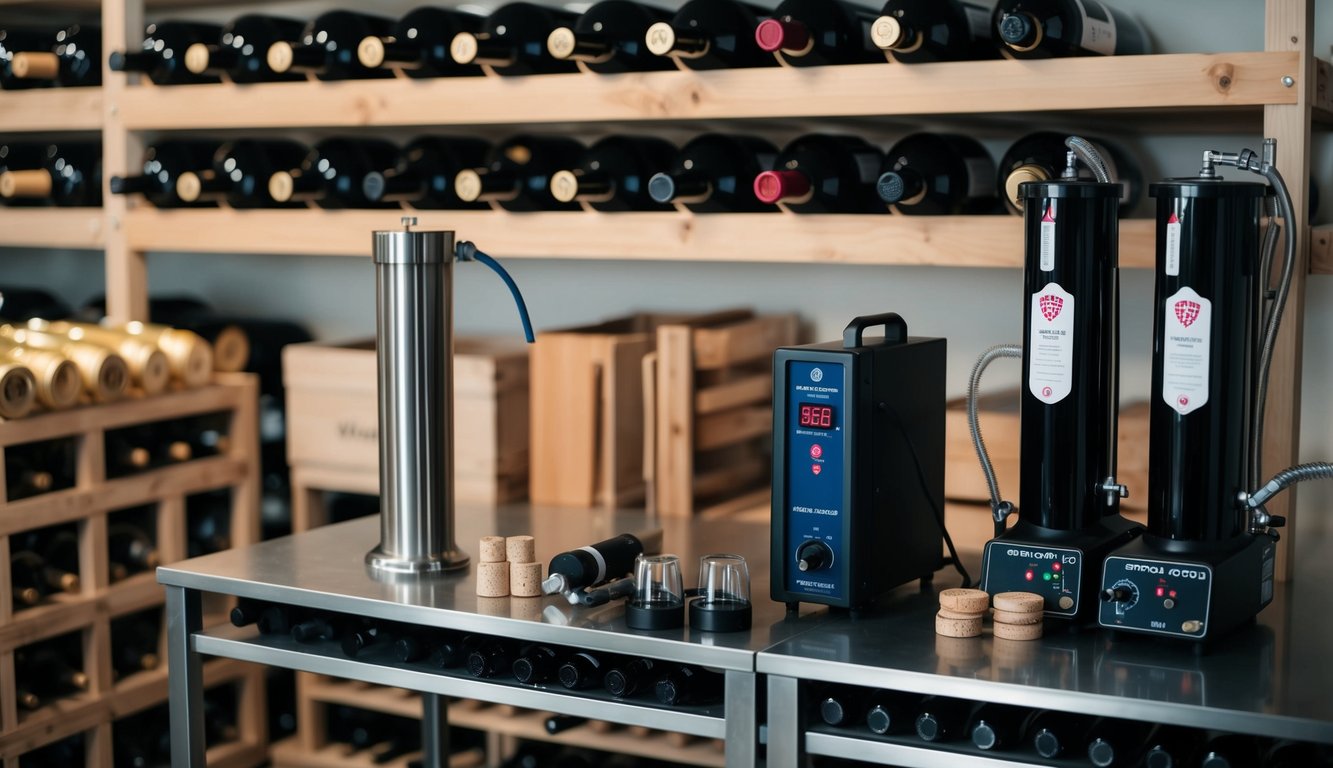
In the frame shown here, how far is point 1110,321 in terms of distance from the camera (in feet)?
5.52

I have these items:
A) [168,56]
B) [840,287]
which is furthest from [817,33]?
[168,56]

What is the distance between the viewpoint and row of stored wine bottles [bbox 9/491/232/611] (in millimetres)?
2416

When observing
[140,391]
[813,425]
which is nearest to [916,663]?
[813,425]

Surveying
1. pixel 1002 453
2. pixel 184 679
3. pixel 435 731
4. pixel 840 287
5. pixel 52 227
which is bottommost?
pixel 435 731

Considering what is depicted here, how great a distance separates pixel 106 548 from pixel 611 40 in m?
1.22

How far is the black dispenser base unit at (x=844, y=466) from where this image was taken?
165cm

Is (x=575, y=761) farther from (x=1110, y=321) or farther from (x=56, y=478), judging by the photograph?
(x=1110, y=321)

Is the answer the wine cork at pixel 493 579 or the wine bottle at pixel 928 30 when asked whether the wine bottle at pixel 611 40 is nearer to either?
the wine bottle at pixel 928 30

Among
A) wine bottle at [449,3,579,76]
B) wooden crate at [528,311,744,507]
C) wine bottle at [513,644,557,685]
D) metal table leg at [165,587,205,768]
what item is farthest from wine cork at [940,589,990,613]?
wine bottle at [449,3,579,76]

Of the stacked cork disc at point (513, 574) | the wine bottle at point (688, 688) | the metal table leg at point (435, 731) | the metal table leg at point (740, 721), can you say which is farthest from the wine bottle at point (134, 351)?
the metal table leg at point (740, 721)

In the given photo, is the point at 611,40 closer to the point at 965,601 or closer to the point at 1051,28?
the point at 1051,28

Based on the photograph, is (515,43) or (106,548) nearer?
(515,43)

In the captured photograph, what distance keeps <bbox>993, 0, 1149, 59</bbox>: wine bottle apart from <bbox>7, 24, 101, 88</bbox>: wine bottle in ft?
5.84

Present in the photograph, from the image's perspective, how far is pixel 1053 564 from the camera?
163 centimetres
